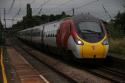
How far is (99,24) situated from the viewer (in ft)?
75.7

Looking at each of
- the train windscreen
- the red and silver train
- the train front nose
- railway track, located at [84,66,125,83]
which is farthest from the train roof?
railway track, located at [84,66,125,83]

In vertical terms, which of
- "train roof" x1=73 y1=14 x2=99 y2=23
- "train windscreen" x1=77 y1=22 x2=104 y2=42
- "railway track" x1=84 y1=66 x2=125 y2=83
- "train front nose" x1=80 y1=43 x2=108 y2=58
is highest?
"train roof" x1=73 y1=14 x2=99 y2=23

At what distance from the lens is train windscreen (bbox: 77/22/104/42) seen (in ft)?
72.1

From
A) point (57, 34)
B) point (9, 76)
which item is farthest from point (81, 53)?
point (57, 34)

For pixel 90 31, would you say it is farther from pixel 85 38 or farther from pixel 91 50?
pixel 91 50

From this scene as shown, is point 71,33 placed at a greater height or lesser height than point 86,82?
greater

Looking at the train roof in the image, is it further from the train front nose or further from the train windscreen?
the train front nose

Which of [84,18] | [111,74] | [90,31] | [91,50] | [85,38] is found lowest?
[111,74]

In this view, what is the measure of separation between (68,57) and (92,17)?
2.84 meters

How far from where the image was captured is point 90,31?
2242 centimetres

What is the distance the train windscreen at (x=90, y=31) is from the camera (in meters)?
22.0

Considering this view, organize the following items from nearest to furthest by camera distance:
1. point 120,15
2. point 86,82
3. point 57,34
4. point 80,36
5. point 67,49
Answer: point 86,82, point 80,36, point 67,49, point 57,34, point 120,15

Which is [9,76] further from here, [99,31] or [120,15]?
[120,15]

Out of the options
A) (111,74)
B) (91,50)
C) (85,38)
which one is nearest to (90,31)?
(85,38)
